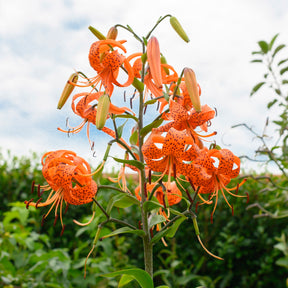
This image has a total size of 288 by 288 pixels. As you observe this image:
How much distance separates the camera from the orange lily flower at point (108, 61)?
104 centimetres

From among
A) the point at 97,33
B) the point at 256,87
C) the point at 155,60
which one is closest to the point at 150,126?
the point at 155,60

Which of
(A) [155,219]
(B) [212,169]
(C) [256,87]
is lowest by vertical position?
(A) [155,219]

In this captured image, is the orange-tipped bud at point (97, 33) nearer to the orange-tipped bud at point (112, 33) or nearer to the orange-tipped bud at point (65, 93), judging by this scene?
the orange-tipped bud at point (112, 33)

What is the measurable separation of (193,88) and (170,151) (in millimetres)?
190

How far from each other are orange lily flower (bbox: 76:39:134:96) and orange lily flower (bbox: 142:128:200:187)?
0.66ft

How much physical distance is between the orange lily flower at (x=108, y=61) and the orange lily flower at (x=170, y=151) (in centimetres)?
20

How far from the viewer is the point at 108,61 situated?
1.06 meters

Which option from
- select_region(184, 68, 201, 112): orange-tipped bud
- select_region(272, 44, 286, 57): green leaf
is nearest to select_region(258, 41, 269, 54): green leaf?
select_region(272, 44, 286, 57): green leaf

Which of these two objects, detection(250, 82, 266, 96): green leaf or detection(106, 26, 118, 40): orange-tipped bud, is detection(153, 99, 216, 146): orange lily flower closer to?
detection(106, 26, 118, 40): orange-tipped bud

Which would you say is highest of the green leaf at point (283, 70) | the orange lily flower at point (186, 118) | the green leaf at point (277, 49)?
the green leaf at point (277, 49)

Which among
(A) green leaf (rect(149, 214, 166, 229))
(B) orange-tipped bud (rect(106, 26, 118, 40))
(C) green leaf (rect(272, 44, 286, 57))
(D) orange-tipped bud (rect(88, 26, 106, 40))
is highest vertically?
(C) green leaf (rect(272, 44, 286, 57))

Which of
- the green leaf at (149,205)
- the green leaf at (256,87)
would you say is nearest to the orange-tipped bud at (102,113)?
the green leaf at (149,205)

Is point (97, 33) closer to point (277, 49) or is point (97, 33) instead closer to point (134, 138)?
point (134, 138)

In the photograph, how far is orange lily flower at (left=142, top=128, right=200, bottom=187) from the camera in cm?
98
